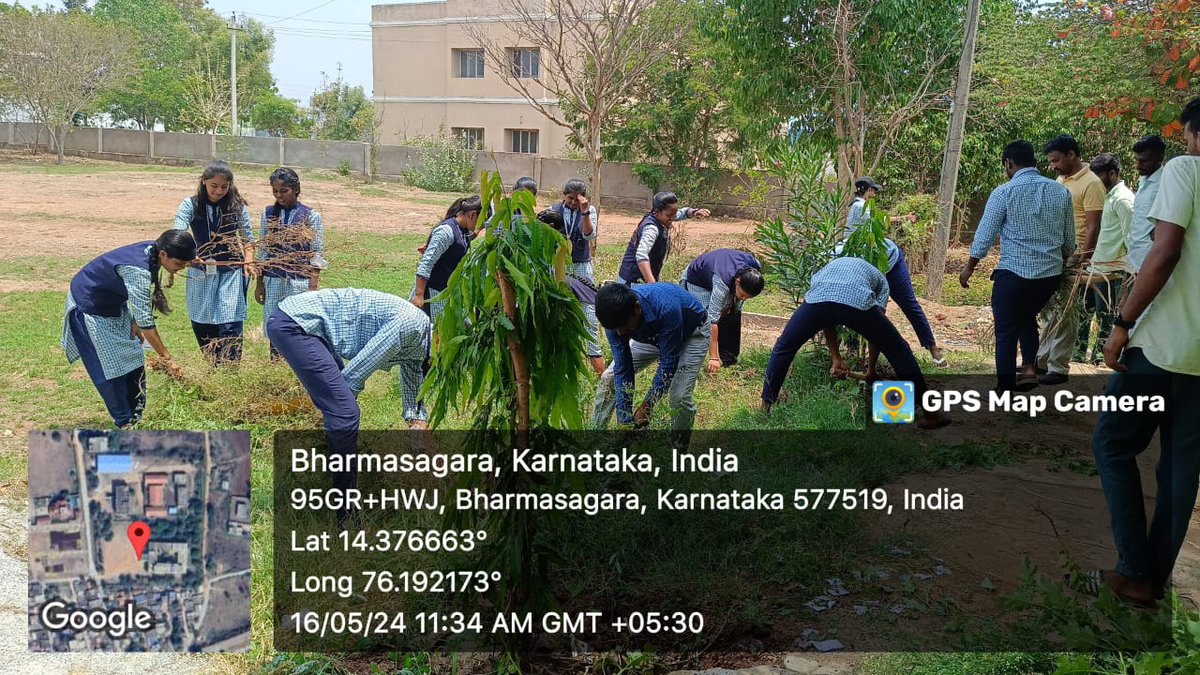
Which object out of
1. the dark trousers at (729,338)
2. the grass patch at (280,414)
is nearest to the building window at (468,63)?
the grass patch at (280,414)

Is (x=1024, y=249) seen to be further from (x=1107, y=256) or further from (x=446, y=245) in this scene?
(x=446, y=245)

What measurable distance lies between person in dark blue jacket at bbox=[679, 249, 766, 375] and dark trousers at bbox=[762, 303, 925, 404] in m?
0.38

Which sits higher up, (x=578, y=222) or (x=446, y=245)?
(x=578, y=222)

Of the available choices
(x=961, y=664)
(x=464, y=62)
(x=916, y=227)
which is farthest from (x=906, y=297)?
(x=464, y=62)

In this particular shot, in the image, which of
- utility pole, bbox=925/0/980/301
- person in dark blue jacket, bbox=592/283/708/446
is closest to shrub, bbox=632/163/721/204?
utility pole, bbox=925/0/980/301

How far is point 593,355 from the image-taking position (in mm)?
6652

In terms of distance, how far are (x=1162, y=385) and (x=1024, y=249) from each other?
103 inches

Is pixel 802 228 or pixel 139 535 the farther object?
pixel 802 228

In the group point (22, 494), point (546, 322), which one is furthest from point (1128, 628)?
point (22, 494)

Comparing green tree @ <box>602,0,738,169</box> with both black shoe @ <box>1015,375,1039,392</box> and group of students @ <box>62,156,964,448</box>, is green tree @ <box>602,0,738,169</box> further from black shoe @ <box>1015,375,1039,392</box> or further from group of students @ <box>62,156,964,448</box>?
black shoe @ <box>1015,375,1039,392</box>

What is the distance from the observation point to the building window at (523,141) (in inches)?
1312

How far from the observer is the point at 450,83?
3409 centimetres

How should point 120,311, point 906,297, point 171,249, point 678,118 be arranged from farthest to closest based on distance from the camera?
point 678,118, point 906,297, point 120,311, point 171,249

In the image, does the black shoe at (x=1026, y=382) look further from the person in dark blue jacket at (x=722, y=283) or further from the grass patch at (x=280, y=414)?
the person in dark blue jacket at (x=722, y=283)
